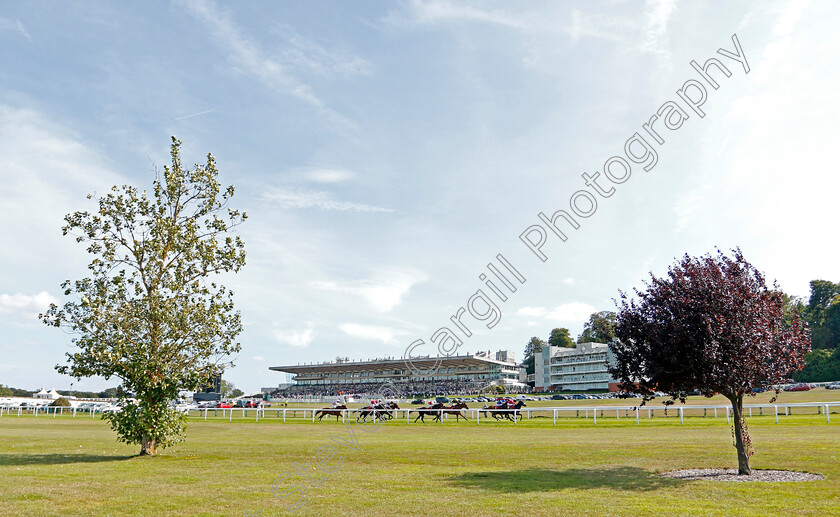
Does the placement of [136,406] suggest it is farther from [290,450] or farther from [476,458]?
[476,458]

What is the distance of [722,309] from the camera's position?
595 inches

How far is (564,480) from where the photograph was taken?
13977 millimetres

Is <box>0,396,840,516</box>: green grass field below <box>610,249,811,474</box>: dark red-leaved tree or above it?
below

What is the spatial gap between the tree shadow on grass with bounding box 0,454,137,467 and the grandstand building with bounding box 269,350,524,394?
133 metres

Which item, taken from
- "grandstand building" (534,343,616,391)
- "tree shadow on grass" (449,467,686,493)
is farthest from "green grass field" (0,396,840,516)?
"grandstand building" (534,343,616,391)

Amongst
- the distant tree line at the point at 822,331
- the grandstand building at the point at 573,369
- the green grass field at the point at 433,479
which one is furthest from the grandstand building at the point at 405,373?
the green grass field at the point at 433,479

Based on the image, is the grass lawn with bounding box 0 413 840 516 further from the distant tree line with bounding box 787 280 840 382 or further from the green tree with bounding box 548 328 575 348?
the green tree with bounding box 548 328 575 348

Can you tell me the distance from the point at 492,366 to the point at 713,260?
152 meters

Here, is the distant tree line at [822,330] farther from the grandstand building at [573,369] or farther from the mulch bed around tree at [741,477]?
the mulch bed around tree at [741,477]

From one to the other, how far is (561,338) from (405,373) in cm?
5276

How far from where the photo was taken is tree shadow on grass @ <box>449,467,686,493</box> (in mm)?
13046

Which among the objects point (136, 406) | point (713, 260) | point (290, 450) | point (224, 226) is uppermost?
point (224, 226)

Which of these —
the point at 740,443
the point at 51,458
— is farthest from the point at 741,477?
the point at 51,458

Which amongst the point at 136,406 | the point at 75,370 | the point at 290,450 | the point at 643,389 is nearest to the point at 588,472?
the point at 643,389
